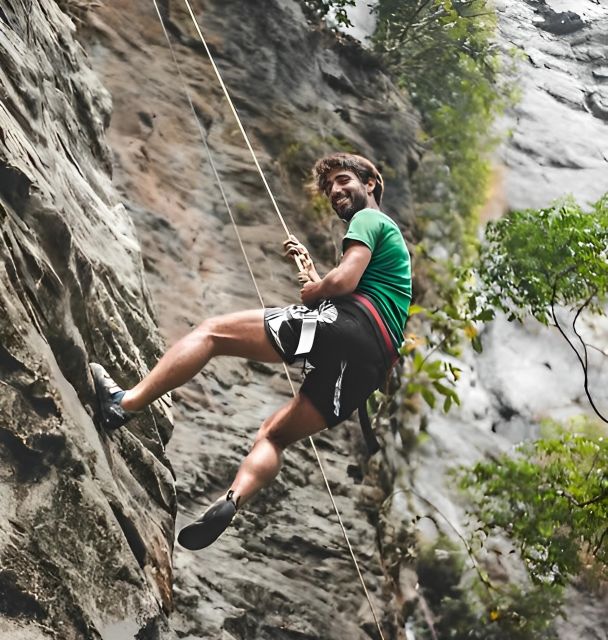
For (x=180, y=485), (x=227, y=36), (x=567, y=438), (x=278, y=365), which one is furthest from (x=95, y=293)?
(x=227, y=36)

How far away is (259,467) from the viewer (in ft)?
9.59

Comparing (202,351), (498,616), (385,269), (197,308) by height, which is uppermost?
(385,269)

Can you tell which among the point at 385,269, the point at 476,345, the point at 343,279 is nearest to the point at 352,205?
the point at 385,269

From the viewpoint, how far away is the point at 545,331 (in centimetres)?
601

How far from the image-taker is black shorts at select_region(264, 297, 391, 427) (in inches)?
119

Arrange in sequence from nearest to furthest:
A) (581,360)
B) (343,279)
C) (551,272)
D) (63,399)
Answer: (63,399) < (343,279) < (581,360) < (551,272)

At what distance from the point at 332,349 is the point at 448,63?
178 inches

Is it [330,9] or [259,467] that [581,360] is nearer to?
[330,9]

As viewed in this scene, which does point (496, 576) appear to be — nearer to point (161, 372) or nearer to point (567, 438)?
point (567, 438)

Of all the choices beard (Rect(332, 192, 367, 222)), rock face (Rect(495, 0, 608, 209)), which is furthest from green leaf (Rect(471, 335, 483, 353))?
beard (Rect(332, 192, 367, 222))

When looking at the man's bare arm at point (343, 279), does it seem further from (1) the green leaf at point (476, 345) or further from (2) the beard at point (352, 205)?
(1) the green leaf at point (476, 345)

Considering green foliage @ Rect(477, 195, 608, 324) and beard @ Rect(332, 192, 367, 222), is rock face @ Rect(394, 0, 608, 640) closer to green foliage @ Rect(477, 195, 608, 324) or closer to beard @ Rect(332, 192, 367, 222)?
green foliage @ Rect(477, 195, 608, 324)

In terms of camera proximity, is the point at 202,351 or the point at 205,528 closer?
the point at 205,528

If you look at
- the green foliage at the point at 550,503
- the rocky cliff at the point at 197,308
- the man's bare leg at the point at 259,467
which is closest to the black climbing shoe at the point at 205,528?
the man's bare leg at the point at 259,467
